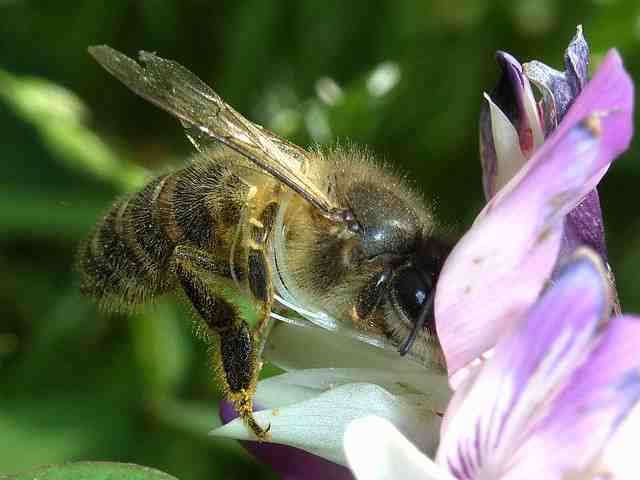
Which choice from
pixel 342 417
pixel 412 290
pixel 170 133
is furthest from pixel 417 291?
pixel 170 133

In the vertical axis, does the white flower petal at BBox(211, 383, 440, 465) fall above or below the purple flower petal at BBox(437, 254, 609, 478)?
below

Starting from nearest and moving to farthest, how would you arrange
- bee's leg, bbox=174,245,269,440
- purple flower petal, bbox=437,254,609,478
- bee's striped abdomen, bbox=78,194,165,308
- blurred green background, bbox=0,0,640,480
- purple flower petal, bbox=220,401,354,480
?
purple flower petal, bbox=437,254,609,478
purple flower petal, bbox=220,401,354,480
bee's leg, bbox=174,245,269,440
bee's striped abdomen, bbox=78,194,165,308
blurred green background, bbox=0,0,640,480

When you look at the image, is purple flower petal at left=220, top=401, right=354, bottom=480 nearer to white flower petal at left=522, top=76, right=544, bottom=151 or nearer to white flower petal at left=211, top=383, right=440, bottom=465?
white flower petal at left=211, top=383, right=440, bottom=465

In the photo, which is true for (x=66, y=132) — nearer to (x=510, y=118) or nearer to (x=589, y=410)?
(x=510, y=118)

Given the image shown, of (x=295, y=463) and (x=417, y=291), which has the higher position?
(x=417, y=291)

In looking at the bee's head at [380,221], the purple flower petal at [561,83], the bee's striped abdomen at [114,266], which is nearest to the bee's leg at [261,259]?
the bee's head at [380,221]

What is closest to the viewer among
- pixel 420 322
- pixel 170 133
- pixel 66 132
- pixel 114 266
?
pixel 420 322

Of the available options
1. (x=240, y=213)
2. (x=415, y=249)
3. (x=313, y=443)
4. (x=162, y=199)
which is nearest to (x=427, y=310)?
(x=415, y=249)

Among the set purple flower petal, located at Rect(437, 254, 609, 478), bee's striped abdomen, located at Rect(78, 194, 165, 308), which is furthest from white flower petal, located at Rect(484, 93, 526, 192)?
bee's striped abdomen, located at Rect(78, 194, 165, 308)
